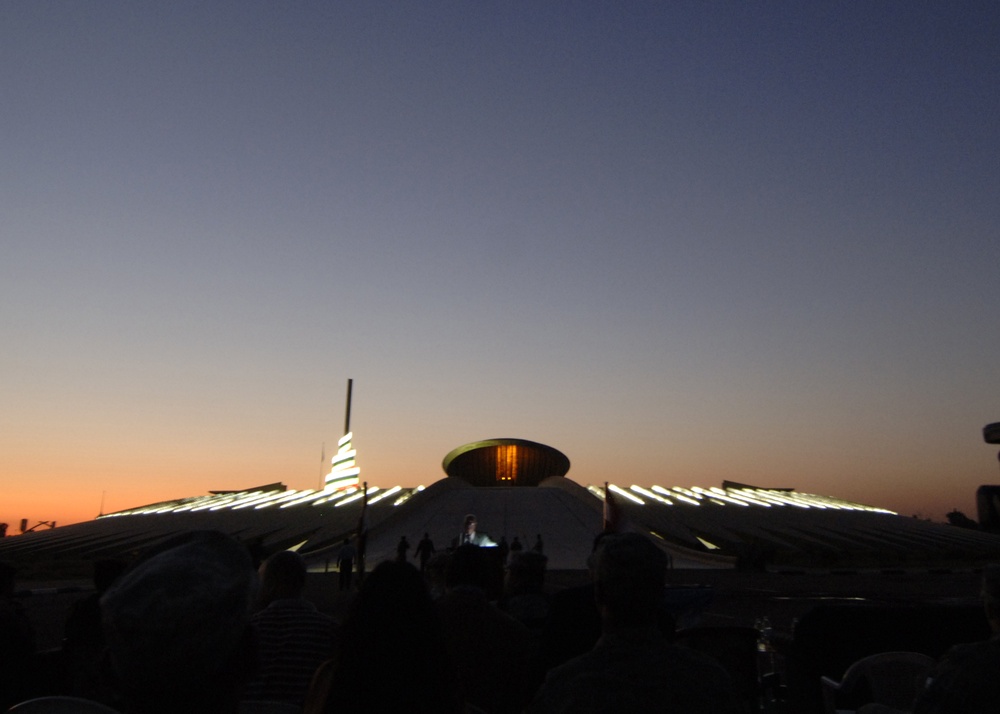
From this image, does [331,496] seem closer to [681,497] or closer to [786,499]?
[681,497]

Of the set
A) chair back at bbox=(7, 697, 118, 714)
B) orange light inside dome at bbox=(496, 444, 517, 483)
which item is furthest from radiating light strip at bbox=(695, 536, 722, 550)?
chair back at bbox=(7, 697, 118, 714)

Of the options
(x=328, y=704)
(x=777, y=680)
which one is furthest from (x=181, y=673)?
(x=777, y=680)

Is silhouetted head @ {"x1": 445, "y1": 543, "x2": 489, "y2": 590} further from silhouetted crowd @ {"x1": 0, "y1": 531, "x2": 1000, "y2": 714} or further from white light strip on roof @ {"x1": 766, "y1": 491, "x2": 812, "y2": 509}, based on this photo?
white light strip on roof @ {"x1": 766, "y1": 491, "x2": 812, "y2": 509}

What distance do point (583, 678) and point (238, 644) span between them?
0.98 m

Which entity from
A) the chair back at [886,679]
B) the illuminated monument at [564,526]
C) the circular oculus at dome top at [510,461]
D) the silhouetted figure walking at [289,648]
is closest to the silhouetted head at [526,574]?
the chair back at [886,679]

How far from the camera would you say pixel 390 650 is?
6.74ft

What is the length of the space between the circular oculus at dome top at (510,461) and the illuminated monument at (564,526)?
303 inches

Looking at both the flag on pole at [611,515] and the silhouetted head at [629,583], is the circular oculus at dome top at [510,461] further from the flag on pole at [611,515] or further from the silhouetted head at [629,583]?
the silhouetted head at [629,583]

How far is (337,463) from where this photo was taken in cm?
5809

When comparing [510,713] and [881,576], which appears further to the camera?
[881,576]

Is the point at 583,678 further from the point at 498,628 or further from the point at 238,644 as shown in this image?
the point at 498,628

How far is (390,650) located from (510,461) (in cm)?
5014

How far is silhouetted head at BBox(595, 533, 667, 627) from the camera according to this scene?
2365 mm

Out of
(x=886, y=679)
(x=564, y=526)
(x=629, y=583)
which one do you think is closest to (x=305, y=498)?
(x=564, y=526)
